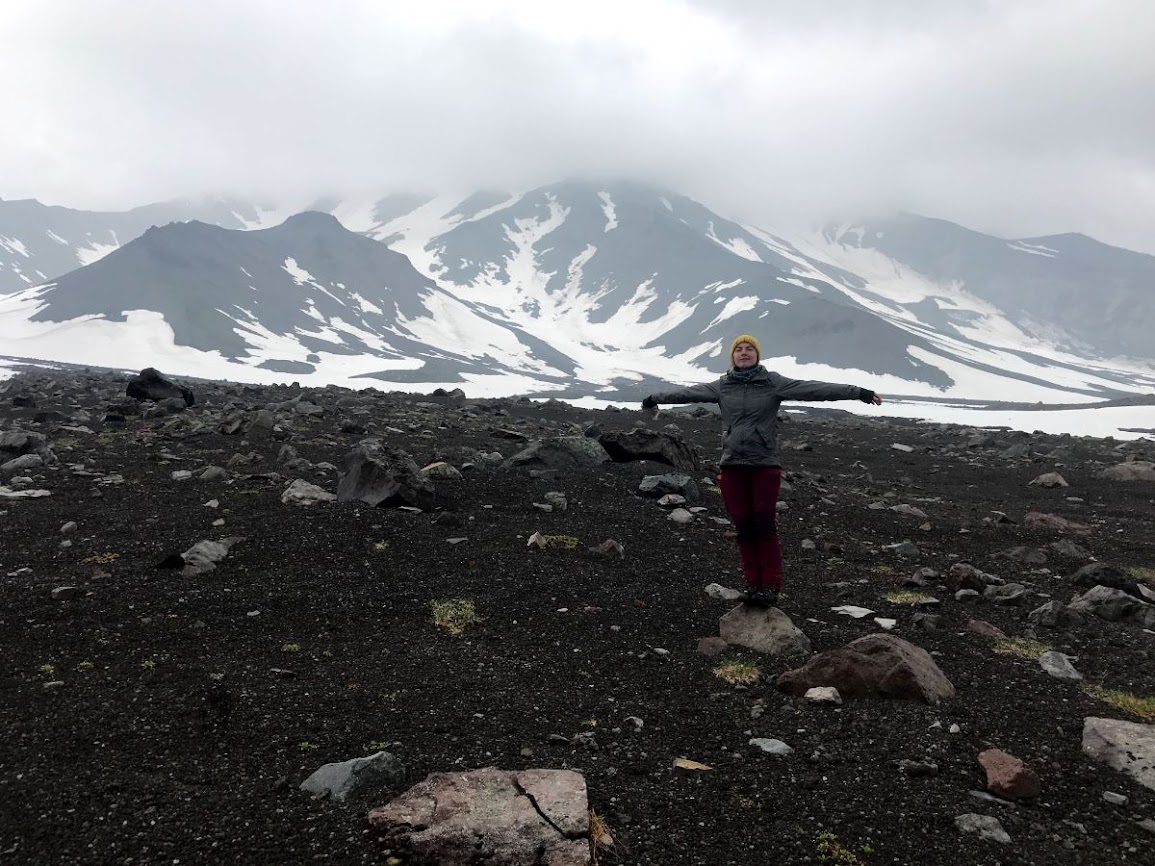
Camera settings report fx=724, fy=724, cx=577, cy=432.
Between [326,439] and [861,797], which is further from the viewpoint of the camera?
[326,439]

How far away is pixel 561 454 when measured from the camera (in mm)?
16828

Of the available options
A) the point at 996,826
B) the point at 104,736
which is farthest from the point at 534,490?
the point at 996,826

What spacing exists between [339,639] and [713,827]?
4474mm

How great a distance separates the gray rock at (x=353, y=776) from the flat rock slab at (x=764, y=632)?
4.09 m

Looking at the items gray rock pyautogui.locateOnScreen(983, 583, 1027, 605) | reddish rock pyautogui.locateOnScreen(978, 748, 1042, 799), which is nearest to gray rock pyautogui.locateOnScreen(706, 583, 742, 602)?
gray rock pyautogui.locateOnScreen(983, 583, 1027, 605)

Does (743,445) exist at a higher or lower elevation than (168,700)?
higher

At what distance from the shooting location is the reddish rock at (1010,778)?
508 cm

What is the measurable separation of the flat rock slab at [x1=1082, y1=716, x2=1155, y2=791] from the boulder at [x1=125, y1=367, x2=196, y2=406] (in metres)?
26.4

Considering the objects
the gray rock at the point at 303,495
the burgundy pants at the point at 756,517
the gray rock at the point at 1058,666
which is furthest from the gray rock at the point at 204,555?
the gray rock at the point at 1058,666

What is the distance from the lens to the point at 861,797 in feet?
16.6

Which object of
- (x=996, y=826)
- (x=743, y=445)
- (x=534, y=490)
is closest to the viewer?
(x=996, y=826)

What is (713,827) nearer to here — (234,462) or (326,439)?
(234,462)

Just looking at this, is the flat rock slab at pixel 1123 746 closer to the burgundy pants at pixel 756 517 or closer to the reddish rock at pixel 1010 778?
the reddish rock at pixel 1010 778

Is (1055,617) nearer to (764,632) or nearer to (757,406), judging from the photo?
(764,632)
